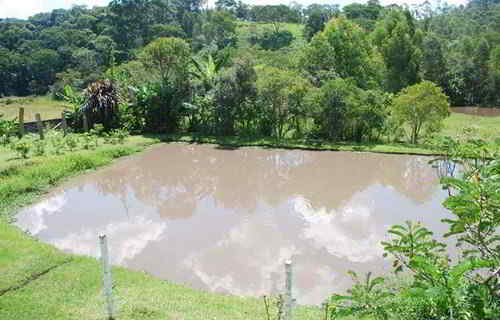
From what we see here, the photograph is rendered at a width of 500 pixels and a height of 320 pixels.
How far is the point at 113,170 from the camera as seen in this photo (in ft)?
42.1

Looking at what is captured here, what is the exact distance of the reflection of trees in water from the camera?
35.7 feet

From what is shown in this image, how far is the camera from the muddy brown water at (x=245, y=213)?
717 cm

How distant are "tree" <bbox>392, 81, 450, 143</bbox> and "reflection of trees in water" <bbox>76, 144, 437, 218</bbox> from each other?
1.88 metres

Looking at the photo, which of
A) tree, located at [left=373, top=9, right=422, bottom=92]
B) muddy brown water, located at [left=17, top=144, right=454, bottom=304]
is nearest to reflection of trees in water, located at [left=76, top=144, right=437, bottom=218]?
muddy brown water, located at [left=17, top=144, right=454, bottom=304]

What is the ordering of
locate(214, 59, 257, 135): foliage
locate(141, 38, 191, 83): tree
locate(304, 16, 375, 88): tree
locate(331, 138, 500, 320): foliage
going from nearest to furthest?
locate(331, 138, 500, 320): foliage < locate(214, 59, 257, 135): foliage < locate(141, 38, 191, 83): tree < locate(304, 16, 375, 88): tree

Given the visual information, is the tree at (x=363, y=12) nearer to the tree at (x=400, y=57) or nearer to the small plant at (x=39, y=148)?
the tree at (x=400, y=57)

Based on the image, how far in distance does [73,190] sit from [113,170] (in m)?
1.79

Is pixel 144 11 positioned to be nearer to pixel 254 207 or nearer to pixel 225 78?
pixel 225 78

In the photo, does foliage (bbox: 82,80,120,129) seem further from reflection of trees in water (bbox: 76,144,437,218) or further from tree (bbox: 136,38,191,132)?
reflection of trees in water (bbox: 76,144,437,218)

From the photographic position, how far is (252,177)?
12.5 metres

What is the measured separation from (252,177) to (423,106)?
619cm

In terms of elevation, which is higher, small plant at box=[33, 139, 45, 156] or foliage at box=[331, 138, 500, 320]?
foliage at box=[331, 138, 500, 320]

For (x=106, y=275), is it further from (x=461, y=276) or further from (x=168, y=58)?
(x=168, y=58)

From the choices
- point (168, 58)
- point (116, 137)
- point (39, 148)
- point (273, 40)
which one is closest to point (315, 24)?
point (273, 40)
